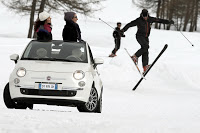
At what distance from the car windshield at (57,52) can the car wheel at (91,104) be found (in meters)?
0.72

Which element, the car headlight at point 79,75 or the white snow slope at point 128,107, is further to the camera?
the car headlight at point 79,75

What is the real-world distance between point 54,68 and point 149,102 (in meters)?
4.08

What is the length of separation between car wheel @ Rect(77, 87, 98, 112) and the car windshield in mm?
718

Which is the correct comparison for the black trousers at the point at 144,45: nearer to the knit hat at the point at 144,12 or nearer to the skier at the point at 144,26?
the skier at the point at 144,26

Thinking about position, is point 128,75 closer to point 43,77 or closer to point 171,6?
point 43,77

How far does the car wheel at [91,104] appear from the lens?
22.6ft

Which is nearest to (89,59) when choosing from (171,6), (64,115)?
(64,115)

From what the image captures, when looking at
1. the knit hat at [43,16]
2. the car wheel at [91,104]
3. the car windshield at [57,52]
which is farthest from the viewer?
the knit hat at [43,16]

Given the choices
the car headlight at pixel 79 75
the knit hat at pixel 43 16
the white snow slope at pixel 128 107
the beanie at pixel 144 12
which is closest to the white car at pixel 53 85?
the car headlight at pixel 79 75

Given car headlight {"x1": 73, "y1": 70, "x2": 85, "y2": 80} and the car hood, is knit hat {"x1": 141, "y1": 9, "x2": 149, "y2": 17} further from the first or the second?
car headlight {"x1": 73, "y1": 70, "x2": 85, "y2": 80}

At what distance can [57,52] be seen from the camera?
8039 millimetres

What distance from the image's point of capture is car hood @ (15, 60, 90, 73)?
22.2 ft

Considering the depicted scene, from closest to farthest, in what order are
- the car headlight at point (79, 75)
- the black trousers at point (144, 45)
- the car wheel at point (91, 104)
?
1. the car headlight at point (79, 75)
2. the car wheel at point (91, 104)
3. the black trousers at point (144, 45)

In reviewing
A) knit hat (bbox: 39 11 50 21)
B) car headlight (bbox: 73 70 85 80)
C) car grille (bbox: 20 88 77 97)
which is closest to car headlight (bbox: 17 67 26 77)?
car grille (bbox: 20 88 77 97)
